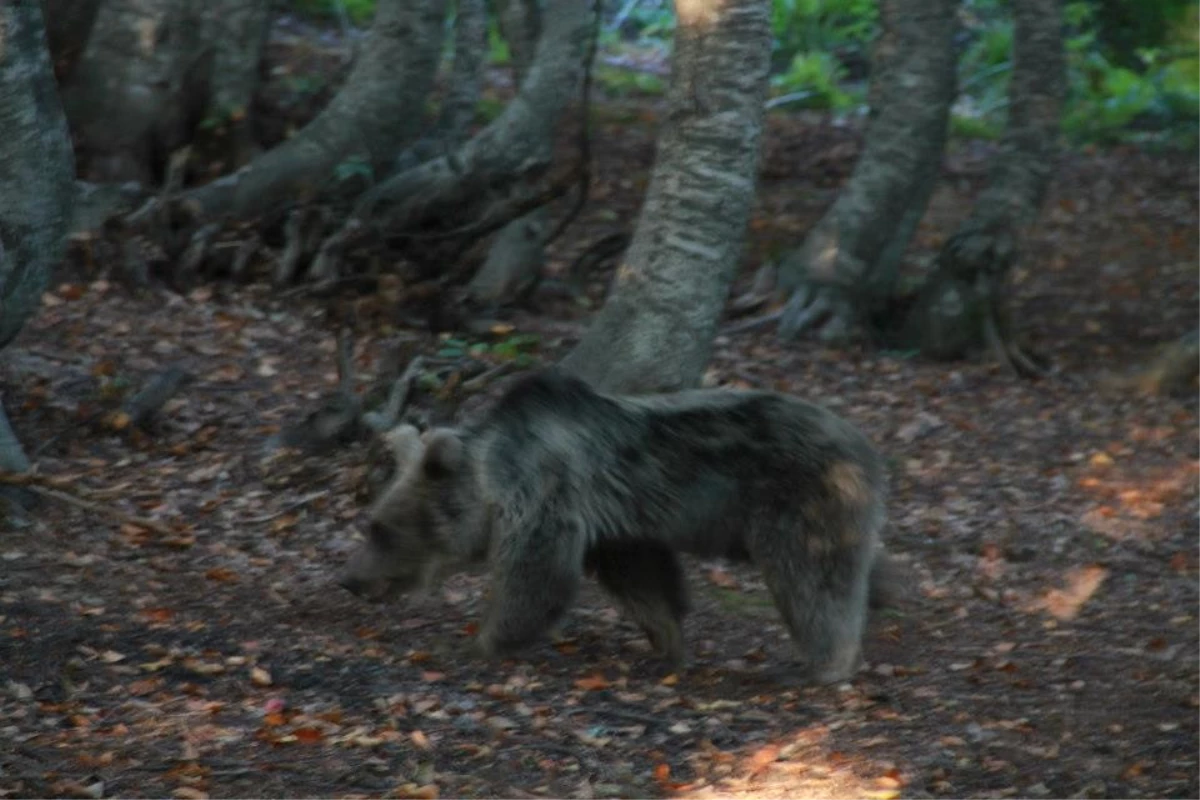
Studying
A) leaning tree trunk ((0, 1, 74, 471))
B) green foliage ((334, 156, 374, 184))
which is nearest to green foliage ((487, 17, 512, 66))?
green foliage ((334, 156, 374, 184))

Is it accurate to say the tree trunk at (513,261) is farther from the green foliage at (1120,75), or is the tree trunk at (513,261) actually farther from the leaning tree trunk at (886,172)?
the green foliage at (1120,75)

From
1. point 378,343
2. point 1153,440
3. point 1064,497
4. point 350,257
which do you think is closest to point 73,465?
point 378,343

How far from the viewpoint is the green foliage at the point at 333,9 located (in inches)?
852

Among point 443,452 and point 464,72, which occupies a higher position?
point 464,72

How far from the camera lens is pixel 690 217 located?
9.21 meters

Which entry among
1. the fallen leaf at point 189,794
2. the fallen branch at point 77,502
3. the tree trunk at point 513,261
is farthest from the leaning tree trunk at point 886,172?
the fallen leaf at point 189,794

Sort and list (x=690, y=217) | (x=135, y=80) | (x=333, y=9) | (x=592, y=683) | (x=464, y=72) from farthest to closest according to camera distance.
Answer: (x=333, y=9), (x=464, y=72), (x=135, y=80), (x=690, y=217), (x=592, y=683)

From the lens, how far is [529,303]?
13.4 metres

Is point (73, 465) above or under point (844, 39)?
under

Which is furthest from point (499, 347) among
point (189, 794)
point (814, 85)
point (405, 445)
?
point (814, 85)

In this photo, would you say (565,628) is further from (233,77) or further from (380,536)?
(233,77)

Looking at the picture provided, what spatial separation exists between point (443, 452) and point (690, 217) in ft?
8.64

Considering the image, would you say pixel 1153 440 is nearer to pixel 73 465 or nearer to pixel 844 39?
pixel 73 465

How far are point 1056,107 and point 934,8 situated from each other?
127 cm
